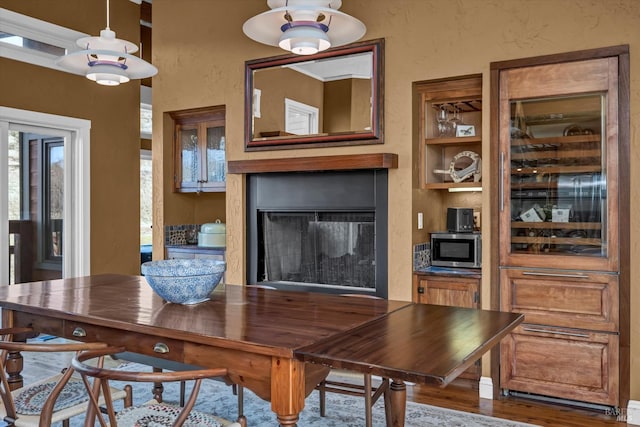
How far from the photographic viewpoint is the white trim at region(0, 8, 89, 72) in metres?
4.64

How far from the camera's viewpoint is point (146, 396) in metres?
3.46

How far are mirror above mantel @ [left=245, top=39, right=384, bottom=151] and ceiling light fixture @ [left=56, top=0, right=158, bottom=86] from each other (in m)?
1.63

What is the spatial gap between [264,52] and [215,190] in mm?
1363

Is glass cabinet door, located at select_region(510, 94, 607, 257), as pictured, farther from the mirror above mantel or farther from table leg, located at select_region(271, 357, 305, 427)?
table leg, located at select_region(271, 357, 305, 427)

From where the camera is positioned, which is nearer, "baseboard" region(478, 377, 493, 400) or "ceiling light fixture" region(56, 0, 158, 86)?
"ceiling light fixture" region(56, 0, 158, 86)

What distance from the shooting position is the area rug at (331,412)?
3.02m

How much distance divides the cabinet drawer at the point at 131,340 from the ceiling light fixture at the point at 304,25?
1266mm

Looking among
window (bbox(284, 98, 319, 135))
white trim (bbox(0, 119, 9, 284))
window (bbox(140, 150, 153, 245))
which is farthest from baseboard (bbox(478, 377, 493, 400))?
window (bbox(140, 150, 153, 245))

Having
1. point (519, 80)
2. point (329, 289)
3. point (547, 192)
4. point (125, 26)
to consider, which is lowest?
point (329, 289)

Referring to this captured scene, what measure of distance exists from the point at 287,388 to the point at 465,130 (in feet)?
9.12

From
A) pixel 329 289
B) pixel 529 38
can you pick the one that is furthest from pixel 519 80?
pixel 329 289

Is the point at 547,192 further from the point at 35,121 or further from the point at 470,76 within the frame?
the point at 35,121

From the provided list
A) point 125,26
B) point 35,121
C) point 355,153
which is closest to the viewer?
point 355,153

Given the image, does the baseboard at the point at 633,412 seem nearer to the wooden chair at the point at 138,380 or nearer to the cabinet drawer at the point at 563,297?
the cabinet drawer at the point at 563,297
